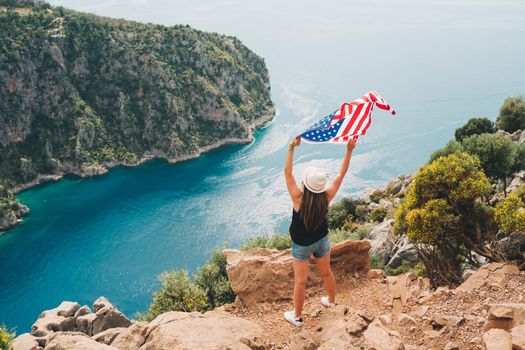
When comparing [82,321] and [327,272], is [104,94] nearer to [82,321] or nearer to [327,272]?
[82,321]

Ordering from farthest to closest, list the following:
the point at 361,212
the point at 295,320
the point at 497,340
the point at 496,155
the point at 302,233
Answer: the point at 361,212 → the point at 496,155 → the point at 295,320 → the point at 302,233 → the point at 497,340

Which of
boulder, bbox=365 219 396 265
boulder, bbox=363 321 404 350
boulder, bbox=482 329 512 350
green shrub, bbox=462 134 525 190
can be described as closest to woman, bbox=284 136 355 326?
boulder, bbox=363 321 404 350

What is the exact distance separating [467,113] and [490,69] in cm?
7653

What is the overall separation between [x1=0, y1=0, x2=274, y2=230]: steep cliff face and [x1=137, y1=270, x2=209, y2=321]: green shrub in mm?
95514

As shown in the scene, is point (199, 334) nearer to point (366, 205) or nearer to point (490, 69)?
point (366, 205)

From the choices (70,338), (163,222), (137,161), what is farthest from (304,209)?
(137,161)

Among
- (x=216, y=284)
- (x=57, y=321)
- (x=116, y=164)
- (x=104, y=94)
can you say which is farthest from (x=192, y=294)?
(x=104, y=94)

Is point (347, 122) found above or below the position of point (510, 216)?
above

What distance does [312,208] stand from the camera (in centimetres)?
1071

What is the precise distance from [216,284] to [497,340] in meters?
23.7

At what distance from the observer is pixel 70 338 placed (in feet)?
46.0

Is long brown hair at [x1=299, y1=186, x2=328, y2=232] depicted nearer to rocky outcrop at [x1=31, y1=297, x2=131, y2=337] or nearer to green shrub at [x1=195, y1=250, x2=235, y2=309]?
rocky outcrop at [x1=31, y1=297, x2=131, y2=337]

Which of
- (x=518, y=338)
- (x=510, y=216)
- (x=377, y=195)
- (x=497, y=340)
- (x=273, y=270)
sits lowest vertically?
(x=377, y=195)

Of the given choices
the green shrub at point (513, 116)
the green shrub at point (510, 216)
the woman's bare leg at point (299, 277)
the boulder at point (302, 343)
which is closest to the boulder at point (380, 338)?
the boulder at point (302, 343)
